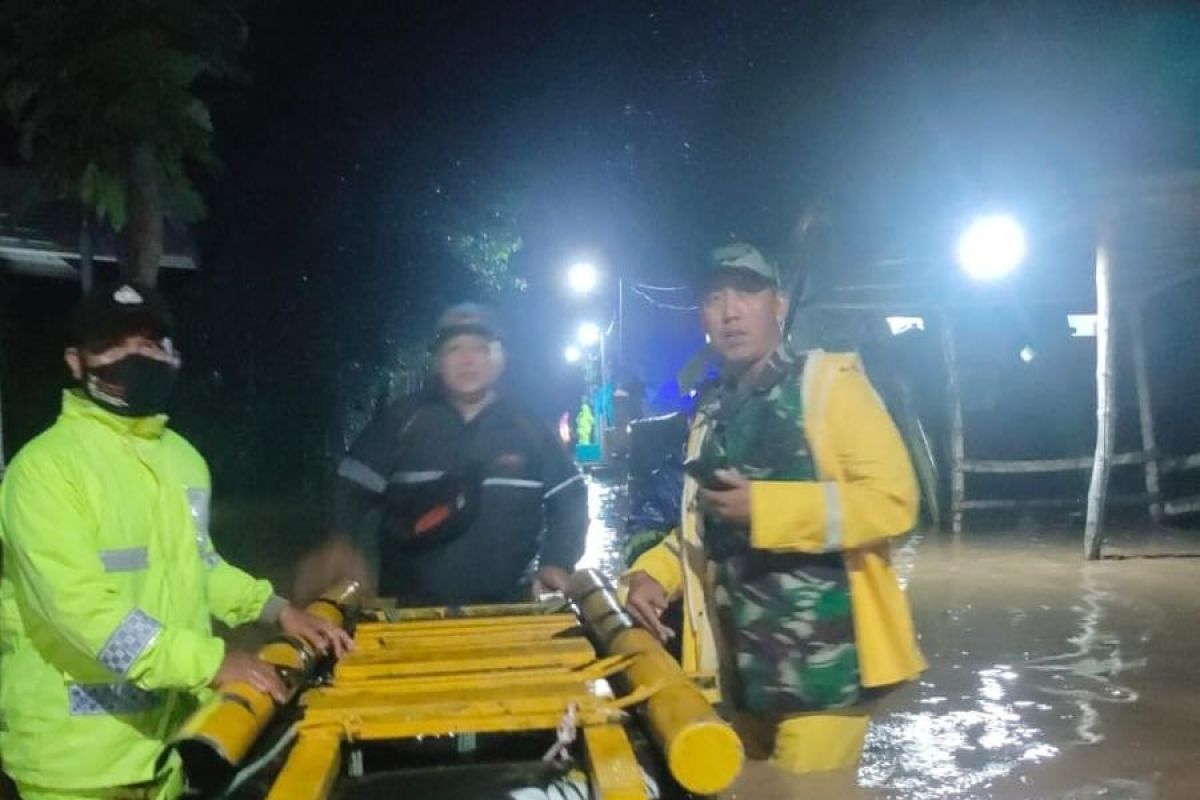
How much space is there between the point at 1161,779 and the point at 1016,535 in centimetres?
834

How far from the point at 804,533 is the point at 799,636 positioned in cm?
29

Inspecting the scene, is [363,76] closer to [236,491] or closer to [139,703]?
[236,491]

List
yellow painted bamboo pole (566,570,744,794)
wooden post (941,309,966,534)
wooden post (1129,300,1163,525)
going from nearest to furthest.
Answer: yellow painted bamboo pole (566,570,744,794) → wooden post (1129,300,1163,525) → wooden post (941,309,966,534)

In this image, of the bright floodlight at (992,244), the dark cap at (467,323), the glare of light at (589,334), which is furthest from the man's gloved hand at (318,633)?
the glare of light at (589,334)

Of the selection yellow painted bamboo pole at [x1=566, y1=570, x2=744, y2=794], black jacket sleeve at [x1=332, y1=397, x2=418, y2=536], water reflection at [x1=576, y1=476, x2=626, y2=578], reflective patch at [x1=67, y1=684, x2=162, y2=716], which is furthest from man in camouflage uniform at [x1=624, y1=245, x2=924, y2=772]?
water reflection at [x1=576, y1=476, x2=626, y2=578]

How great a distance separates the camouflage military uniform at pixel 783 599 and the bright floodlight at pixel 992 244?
7856 millimetres

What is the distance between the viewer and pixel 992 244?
10656 millimetres

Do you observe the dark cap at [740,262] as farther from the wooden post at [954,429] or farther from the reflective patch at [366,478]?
the wooden post at [954,429]

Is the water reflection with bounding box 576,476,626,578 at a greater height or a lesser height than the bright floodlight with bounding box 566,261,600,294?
lesser

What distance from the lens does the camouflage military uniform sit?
3023 millimetres

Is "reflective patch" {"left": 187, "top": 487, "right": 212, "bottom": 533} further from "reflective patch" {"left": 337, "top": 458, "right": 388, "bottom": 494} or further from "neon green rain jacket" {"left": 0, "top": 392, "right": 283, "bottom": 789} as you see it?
"reflective patch" {"left": 337, "top": 458, "right": 388, "bottom": 494}

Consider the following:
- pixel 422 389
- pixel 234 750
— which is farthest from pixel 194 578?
pixel 422 389

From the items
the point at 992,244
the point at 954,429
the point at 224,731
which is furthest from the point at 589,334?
the point at 224,731

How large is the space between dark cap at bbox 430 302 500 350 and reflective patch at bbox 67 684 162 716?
1.97 m
